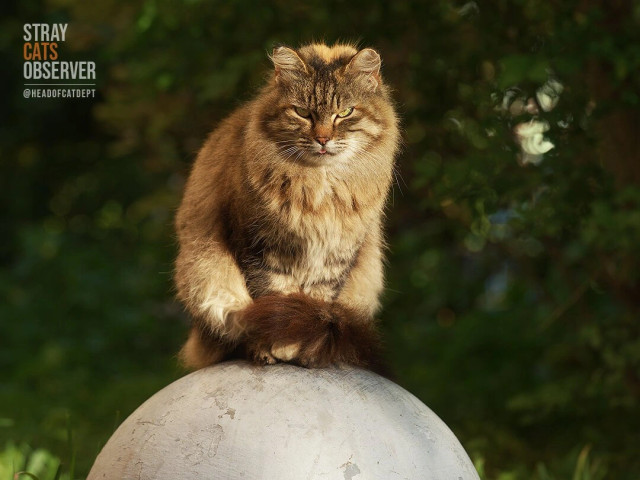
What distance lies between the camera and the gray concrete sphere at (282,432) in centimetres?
265

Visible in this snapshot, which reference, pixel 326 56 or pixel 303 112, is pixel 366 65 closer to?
pixel 326 56

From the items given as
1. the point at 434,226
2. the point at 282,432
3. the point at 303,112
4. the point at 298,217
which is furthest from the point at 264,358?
the point at 434,226

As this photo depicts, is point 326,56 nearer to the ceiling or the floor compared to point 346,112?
nearer to the ceiling

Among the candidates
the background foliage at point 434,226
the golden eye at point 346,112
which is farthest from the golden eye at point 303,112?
the background foliage at point 434,226

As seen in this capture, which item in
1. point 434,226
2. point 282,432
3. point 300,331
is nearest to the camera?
point 282,432

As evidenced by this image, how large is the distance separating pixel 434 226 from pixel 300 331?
4.21 metres

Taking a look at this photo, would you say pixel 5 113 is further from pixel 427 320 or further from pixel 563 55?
pixel 563 55

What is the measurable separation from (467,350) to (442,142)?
2.24m

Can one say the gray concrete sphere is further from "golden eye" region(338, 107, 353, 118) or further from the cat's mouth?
"golden eye" region(338, 107, 353, 118)

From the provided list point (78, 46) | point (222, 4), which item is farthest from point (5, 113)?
point (222, 4)

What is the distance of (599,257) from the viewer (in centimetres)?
516

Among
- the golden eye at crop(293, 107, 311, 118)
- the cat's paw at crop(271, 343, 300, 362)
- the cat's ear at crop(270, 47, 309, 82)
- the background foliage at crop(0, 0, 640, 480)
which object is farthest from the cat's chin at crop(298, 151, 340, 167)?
the background foliage at crop(0, 0, 640, 480)

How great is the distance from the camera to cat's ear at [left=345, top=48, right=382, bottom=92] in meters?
2.97

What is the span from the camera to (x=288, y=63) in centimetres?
298
